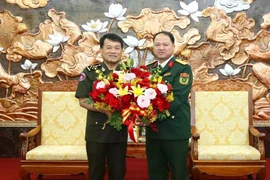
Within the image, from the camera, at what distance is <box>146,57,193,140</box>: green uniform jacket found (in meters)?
2.38

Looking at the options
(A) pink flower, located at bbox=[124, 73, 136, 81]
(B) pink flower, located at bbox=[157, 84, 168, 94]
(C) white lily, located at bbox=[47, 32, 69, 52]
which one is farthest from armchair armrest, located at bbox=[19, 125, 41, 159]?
(B) pink flower, located at bbox=[157, 84, 168, 94]

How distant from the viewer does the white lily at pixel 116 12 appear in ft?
13.9

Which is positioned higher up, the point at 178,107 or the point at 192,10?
the point at 192,10

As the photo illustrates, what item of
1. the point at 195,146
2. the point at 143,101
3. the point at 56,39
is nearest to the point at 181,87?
the point at 143,101

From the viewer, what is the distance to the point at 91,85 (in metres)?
2.40

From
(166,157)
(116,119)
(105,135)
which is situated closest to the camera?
(116,119)

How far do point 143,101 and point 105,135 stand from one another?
44 centimetres

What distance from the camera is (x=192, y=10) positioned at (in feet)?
13.8

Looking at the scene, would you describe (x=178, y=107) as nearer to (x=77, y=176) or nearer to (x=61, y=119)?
(x=61, y=119)

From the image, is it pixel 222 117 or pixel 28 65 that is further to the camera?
pixel 28 65

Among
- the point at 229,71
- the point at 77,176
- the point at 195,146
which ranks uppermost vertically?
the point at 229,71

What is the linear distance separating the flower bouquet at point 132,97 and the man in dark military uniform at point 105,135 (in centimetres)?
17

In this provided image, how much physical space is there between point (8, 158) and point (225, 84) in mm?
2657

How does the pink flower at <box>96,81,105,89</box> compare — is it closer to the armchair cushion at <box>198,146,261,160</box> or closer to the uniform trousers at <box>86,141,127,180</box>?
the uniform trousers at <box>86,141,127,180</box>
